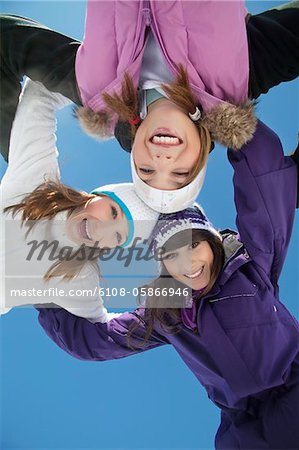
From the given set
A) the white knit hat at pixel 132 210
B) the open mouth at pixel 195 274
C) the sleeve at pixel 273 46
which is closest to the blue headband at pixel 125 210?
the white knit hat at pixel 132 210

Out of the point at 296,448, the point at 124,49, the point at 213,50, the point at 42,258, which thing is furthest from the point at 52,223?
the point at 296,448

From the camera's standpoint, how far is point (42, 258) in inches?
65.2

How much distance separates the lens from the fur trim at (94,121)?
153 cm

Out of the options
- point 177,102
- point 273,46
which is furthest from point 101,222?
point 273,46

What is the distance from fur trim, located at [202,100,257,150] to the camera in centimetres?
139

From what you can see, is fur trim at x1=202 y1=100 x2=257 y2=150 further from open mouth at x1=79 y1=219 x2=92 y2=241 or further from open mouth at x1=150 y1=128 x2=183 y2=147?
open mouth at x1=79 y1=219 x2=92 y2=241

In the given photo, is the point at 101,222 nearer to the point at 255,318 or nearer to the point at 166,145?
the point at 166,145

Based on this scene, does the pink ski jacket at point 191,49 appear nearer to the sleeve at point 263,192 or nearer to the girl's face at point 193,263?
the sleeve at point 263,192

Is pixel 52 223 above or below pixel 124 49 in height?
below

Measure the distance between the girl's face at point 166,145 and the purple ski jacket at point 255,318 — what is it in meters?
0.14

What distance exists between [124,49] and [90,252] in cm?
64

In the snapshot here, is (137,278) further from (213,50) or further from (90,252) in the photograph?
(213,50)

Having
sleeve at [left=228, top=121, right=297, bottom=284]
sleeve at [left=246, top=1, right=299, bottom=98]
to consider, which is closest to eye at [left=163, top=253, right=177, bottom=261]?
sleeve at [left=228, top=121, right=297, bottom=284]

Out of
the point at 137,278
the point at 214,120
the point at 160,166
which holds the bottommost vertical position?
the point at 137,278
